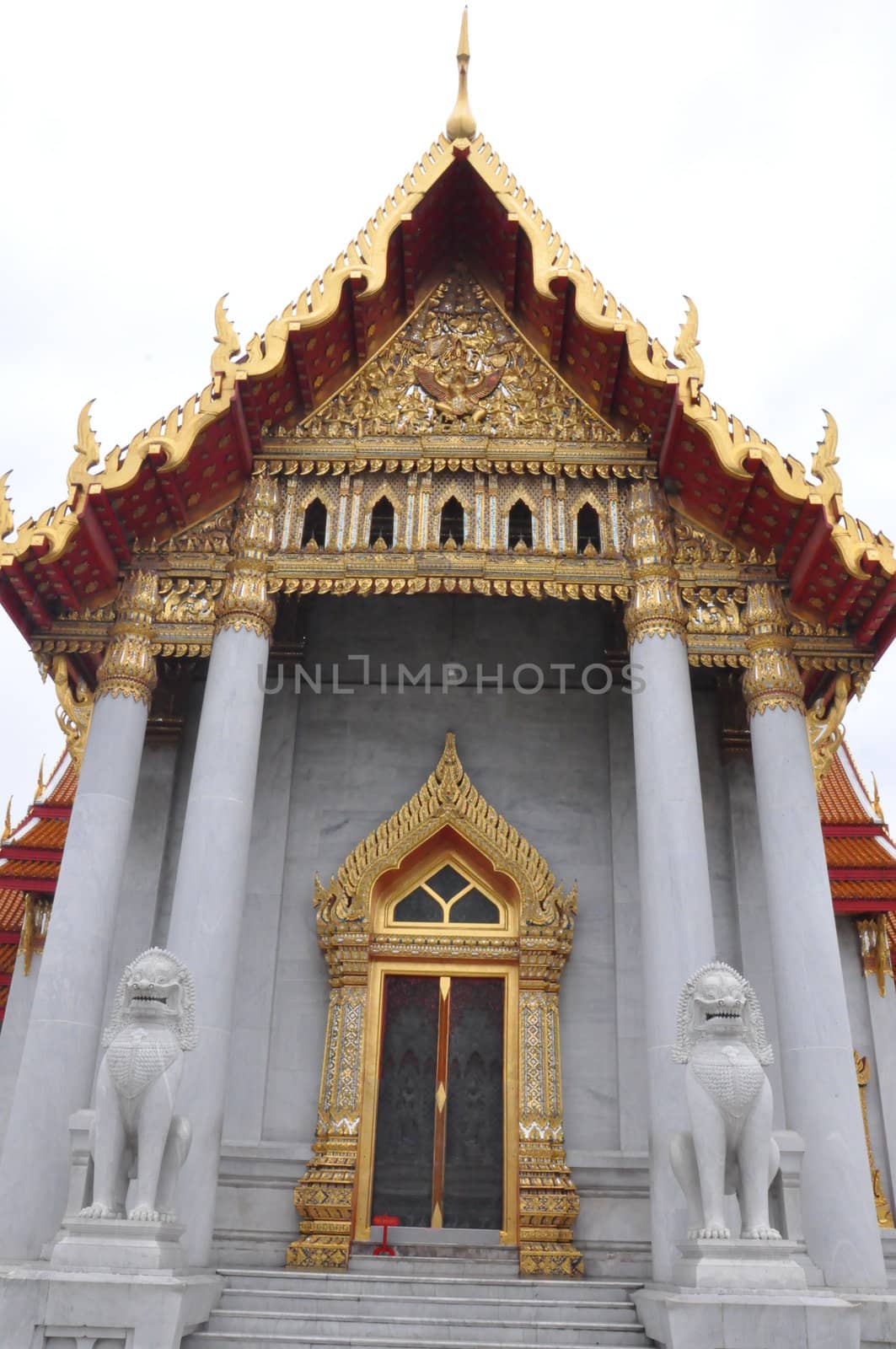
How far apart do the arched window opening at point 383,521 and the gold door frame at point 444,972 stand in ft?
6.14

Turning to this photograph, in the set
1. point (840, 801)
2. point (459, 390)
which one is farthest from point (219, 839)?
point (840, 801)

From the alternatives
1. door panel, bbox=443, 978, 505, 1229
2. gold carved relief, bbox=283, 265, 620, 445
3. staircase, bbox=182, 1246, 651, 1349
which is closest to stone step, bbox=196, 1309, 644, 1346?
staircase, bbox=182, 1246, 651, 1349

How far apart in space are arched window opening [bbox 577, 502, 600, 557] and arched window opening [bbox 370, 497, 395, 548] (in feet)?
4.88

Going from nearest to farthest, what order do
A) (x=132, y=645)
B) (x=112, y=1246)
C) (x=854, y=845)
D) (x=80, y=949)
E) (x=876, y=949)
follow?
(x=112, y=1246), (x=80, y=949), (x=132, y=645), (x=876, y=949), (x=854, y=845)

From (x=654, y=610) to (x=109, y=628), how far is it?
406 centimetres

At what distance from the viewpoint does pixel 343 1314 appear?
6.55 meters

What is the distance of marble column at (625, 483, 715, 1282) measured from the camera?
679 centimetres

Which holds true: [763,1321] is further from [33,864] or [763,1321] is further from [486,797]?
[33,864]

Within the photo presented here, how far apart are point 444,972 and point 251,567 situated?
3.54 meters

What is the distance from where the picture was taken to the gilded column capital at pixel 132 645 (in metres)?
8.30

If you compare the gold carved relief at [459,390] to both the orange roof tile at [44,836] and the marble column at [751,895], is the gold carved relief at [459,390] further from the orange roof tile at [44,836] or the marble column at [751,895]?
the orange roof tile at [44,836]

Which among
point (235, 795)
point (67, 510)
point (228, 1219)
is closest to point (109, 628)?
point (67, 510)

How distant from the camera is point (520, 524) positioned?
30.8 feet

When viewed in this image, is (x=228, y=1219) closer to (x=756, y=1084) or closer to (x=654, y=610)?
(x=756, y=1084)
